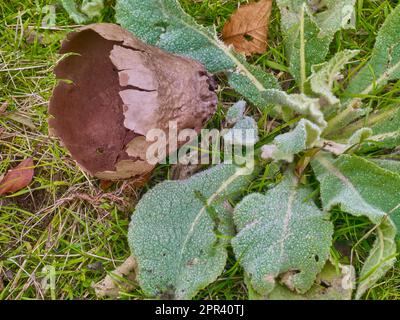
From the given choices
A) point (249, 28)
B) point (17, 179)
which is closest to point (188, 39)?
point (249, 28)

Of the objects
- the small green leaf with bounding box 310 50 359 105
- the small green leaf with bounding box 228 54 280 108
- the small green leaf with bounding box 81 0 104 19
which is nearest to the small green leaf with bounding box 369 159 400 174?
the small green leaf with bounding box 310 50 359 105

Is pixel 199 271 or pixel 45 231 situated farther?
pixel 45 231

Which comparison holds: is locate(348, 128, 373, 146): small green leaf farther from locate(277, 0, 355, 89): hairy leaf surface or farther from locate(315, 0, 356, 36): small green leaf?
locate(315, 0, 356, 36): small green leaf

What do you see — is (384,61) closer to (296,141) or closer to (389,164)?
(389,164)
